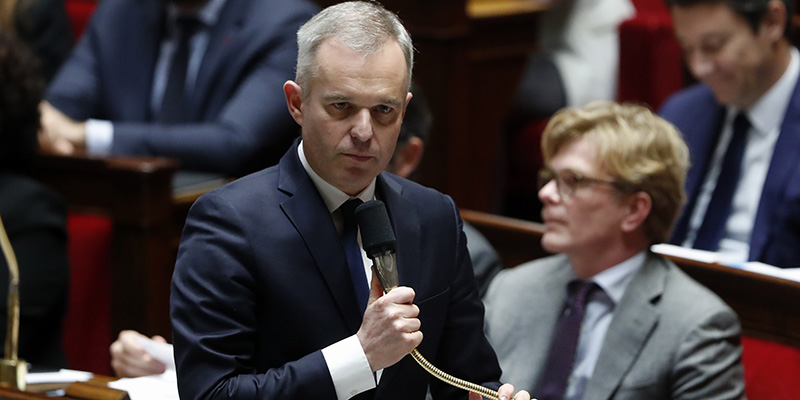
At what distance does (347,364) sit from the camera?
0.97 meters

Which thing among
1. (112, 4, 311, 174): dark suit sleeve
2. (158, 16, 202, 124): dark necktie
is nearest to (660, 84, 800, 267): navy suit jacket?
(112, 4, 311, 174): dark suit sleeve

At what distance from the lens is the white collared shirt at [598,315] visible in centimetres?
170

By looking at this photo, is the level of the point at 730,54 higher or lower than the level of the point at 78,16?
lower

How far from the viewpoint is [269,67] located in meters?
2.57

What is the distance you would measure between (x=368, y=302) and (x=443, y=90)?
211 centimetres

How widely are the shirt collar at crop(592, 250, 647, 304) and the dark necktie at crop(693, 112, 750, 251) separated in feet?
1.95

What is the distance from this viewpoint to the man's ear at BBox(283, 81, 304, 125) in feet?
3.29

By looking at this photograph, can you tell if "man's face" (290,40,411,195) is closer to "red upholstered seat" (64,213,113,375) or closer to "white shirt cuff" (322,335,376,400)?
"white shirt cuff" (322,335,376,400)

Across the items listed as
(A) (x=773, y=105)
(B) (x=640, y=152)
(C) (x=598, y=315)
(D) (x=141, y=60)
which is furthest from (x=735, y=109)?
(D) (x=141, y=60)

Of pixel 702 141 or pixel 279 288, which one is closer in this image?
pixel 279 288

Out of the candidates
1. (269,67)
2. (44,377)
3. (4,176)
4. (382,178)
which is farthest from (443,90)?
(382,178)

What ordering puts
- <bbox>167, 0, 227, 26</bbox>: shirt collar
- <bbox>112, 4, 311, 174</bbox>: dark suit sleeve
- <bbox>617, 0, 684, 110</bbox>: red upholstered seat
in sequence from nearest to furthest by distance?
<bbox>112, 4, 311, 174</bbox>: dark suit sleeve < <bbox>167, 0, 227, 26</bbox>: shirt collar < <bbox>617, 0, 684, 110</bbox>: red upholstered seat

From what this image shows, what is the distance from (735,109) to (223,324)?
1.65 metres

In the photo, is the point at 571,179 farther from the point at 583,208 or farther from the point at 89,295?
the point at 89,295
